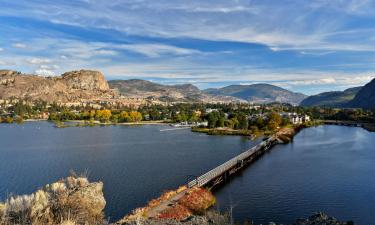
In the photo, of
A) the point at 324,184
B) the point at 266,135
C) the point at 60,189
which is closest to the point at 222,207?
the point at 324,184

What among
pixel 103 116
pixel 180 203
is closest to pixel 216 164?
pixel 180 203

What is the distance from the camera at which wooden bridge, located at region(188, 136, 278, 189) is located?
44.2 meters

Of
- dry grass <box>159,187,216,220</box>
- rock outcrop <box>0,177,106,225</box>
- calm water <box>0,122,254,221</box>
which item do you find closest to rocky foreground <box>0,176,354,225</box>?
rock outcrop <box>0,177,106,225</box>

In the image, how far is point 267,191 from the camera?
41.9m

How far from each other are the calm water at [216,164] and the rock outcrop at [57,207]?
38.1 feet

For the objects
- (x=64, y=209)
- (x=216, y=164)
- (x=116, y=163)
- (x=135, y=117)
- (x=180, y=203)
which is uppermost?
(x=135, y=117)

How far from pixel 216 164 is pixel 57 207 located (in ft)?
143

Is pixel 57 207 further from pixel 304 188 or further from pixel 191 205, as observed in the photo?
pixel 304 188

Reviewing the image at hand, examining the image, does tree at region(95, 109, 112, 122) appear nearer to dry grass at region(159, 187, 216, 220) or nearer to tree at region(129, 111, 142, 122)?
tree at region(129, 111, 142, 122)

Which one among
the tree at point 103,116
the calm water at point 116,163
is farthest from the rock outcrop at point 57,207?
the tree at point 103,116

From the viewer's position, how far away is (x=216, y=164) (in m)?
60.2

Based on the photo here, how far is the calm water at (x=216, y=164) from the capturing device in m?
36.4

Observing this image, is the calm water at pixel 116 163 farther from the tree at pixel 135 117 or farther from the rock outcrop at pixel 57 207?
the tree at pixel 135 117

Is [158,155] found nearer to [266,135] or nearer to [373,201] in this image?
[373,201]
